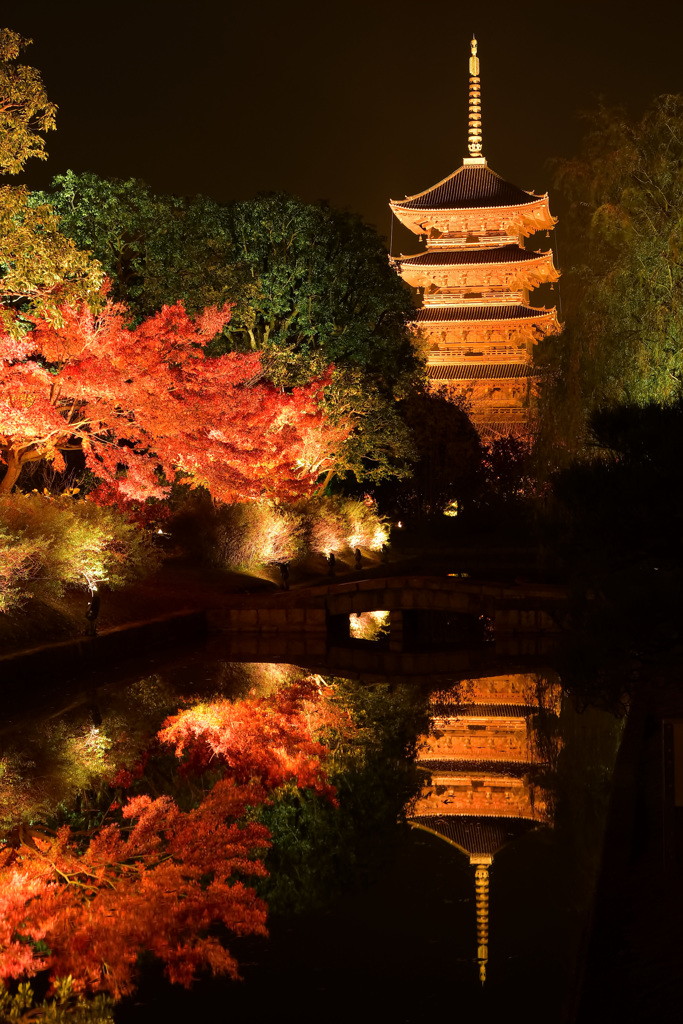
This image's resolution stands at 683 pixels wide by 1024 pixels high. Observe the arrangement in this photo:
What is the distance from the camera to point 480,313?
149 feet

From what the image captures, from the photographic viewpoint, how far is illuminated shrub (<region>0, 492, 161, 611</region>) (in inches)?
549

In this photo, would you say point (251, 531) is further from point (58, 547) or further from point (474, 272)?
point (474, 272)

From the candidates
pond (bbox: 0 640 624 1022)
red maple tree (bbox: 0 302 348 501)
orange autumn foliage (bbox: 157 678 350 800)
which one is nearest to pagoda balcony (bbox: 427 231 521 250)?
red maple tree (bbox: 0 302 348 501)

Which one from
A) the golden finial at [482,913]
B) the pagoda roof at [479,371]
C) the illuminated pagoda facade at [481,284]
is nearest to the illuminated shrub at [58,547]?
the golden finial at [482,913]

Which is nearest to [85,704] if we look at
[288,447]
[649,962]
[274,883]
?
[274,883]

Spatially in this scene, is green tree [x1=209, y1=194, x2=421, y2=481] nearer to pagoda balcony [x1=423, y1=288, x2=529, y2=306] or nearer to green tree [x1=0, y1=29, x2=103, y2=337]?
green tree [x1=0, y1=29, x2=103, y2=337]

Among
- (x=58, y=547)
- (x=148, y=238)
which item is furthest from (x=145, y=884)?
(x=148, y=238)

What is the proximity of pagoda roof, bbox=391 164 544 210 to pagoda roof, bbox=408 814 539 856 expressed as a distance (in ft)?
134

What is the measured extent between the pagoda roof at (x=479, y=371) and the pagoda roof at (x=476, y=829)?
36.7m

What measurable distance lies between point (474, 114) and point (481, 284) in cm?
994

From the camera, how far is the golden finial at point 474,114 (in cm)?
5025

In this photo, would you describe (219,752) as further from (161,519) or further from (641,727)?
(161,519)

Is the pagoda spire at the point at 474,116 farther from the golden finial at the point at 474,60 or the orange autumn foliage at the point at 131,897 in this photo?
the orange autumn foliage at the point at 131,897

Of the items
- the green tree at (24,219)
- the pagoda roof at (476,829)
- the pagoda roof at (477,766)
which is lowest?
the pagoda roof at (477,766)
